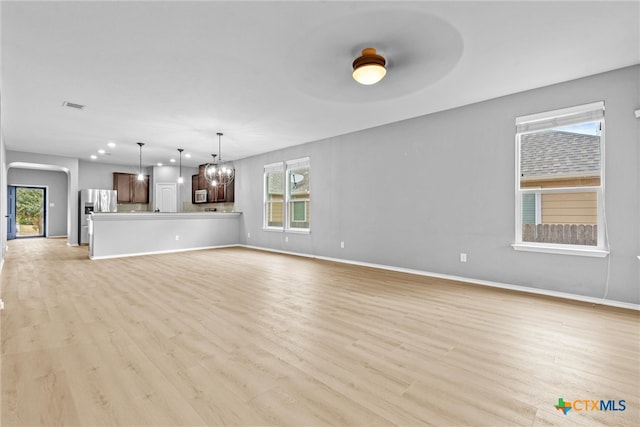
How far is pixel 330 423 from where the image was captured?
147 cm

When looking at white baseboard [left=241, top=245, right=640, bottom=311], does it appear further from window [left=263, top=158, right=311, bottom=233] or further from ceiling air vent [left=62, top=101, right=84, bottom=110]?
ceiling air vent [left=62, top=101, right=84, bottom=110]

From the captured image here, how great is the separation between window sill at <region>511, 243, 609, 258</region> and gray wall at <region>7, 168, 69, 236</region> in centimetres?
1410

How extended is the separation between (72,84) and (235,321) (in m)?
3.61

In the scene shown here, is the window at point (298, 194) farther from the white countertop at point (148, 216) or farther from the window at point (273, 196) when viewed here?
the white countertop at point (148, 216)

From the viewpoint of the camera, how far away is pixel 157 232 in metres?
7.46

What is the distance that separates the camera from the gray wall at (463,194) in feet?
10.8

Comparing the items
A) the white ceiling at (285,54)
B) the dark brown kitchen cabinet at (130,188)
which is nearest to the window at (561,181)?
the white ceiling at (285,54)

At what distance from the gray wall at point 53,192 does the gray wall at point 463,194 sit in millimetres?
10354

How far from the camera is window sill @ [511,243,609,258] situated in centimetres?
340

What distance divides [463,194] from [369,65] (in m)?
2.63

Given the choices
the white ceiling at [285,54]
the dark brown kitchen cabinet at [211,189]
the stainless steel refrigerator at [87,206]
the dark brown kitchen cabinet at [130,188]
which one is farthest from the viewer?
the dark brown kitchen cabinet at [130,188]

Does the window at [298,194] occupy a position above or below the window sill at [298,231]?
above

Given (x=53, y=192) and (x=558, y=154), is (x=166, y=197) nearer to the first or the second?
(x=53, y=192)

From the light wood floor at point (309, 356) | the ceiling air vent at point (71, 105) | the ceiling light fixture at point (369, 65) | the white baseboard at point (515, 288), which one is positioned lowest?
the light wood floor at point (309, 356)
